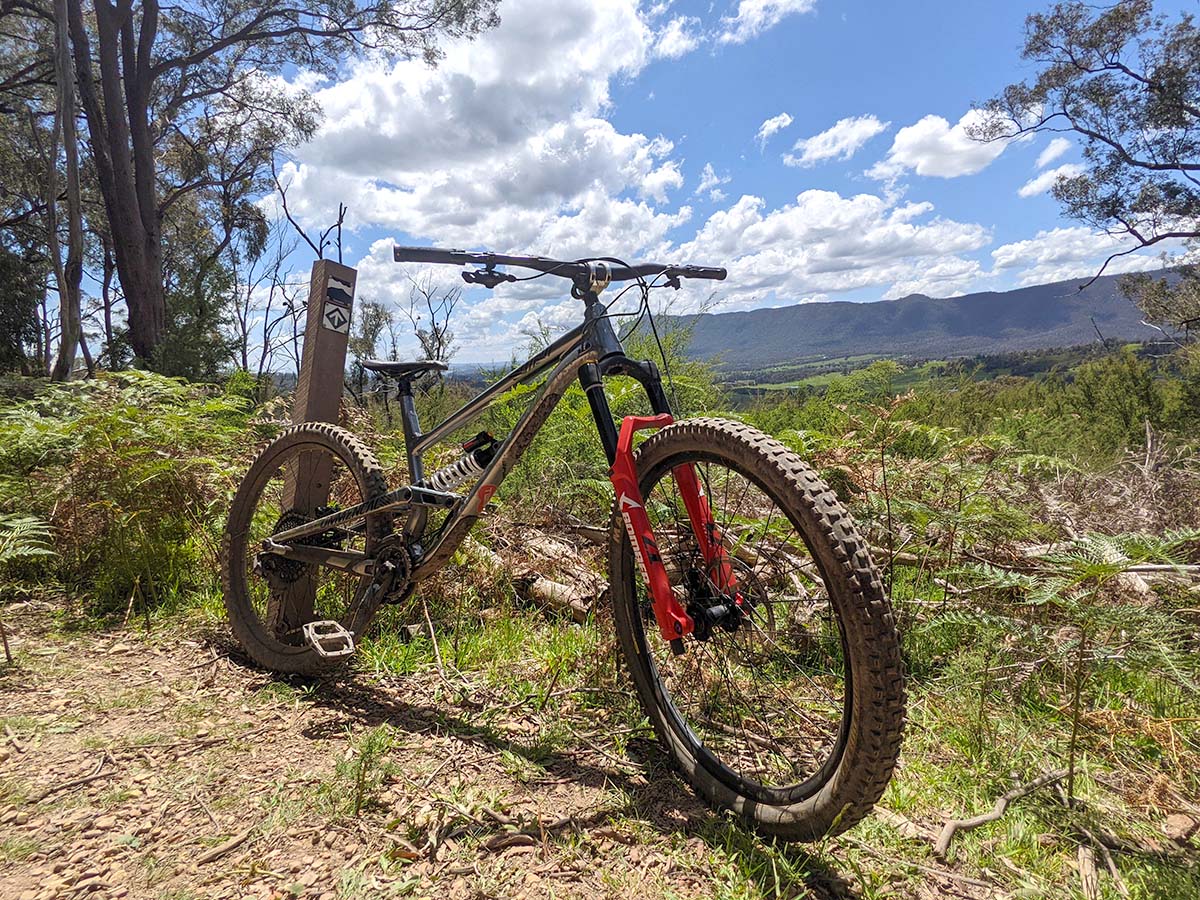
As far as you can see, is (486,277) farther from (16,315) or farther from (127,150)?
(16,315)

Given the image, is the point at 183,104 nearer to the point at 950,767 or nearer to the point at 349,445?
the point at 349,445

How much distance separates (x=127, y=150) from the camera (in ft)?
35.1

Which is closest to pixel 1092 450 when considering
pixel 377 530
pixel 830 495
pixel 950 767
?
pixel 950 767

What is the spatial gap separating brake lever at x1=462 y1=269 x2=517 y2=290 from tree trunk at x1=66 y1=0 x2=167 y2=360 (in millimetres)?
11492

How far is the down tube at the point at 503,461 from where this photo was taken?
2.06 meters

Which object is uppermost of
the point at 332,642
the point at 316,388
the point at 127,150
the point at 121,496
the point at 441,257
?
the point at 127,150

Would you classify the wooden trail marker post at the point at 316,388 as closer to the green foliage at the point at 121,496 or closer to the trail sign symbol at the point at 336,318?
the trail sign symbol at the point at 336,318

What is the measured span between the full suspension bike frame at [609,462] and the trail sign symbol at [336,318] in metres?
0.72

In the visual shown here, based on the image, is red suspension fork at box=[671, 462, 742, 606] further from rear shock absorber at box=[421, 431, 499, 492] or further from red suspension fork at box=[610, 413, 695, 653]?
rear shock absorber at box=[421, 431, 499, 492]

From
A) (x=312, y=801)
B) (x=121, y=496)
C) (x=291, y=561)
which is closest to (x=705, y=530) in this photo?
(x=312, y=801)

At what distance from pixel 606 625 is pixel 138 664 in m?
2.09

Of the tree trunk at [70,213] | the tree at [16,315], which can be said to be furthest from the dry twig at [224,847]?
the tree at [16,315]

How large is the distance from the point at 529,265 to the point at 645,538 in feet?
3.29

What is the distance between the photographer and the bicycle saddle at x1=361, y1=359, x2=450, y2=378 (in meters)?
2.63
